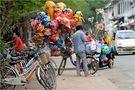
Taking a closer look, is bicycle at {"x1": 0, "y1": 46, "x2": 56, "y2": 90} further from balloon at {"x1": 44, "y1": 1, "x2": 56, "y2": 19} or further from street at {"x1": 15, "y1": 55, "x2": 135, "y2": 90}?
balloon at {"x1": 44, "y1": 1, "x2": 56, "y2": 19}

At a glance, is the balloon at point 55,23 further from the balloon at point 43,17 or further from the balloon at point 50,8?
the balloon at point 50,8

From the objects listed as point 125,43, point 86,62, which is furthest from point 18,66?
point 125,43

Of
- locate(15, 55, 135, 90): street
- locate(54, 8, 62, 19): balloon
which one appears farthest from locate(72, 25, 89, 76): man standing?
locate(54, 8, 62, 19): balloon

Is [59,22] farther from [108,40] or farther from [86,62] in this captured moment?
[108,40]

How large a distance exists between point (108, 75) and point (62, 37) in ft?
7.64

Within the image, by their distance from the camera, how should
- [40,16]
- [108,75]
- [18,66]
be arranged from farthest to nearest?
1. [108,75]
2. [40,16]
3. [18,66]

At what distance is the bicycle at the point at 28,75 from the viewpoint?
34.8 ft

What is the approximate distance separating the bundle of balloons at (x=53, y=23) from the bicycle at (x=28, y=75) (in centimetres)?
330

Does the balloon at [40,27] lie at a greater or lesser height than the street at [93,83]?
greater

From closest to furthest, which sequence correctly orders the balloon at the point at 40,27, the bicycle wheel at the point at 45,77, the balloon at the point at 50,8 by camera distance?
the bicycle wheel at the point at 45,77 → the balloon at the point at 40,27 → the balloon at the point at 50,8

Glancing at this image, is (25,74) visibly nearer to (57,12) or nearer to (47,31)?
(47,31)

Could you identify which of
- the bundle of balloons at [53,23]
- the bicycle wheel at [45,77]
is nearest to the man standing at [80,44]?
the bundle of balloons at [53,23]

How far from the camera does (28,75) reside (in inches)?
427

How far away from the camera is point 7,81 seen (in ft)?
34.8
